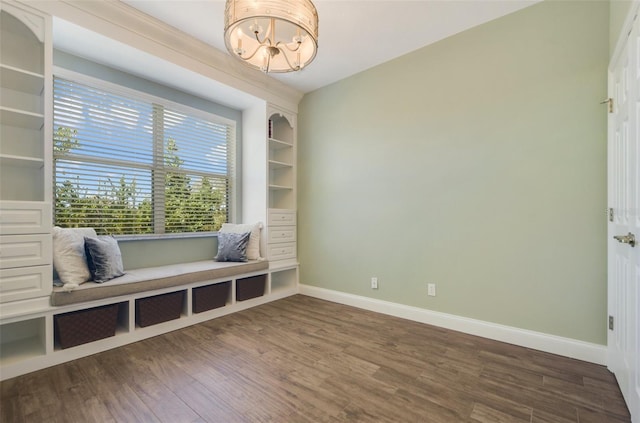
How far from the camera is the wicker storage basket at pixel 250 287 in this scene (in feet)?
10.8

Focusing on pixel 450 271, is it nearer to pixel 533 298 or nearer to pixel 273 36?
pixel 533 298

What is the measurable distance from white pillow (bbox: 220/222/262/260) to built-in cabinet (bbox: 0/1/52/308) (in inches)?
69.9

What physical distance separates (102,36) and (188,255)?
89.7 inches

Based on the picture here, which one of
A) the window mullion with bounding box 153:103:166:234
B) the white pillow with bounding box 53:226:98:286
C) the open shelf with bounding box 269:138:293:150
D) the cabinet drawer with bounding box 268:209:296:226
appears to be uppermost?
the open shelf with bounding box 269:138:293:150

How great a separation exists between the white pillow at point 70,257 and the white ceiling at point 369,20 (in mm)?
1953

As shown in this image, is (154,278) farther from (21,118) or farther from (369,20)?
(369,20)

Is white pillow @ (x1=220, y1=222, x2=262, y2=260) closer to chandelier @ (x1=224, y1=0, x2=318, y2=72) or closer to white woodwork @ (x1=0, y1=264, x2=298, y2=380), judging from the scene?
white woodwork @ (x1=0, y1=264, x2=298, y2=380)

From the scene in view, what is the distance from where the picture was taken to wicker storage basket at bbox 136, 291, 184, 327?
252 centimetres

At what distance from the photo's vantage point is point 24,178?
7.57 ft

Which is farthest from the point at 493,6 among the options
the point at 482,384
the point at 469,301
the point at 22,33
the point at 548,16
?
the point at 22,33

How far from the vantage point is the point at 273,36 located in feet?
5.69

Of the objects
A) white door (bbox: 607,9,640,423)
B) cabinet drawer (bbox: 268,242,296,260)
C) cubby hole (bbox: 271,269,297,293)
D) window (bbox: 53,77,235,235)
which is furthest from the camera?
cubby hole (bbox: 271,269,297,293)

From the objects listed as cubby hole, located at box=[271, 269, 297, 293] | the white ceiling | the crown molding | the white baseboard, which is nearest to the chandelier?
the white ceiling

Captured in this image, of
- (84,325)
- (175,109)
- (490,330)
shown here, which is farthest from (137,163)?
(490,330)
